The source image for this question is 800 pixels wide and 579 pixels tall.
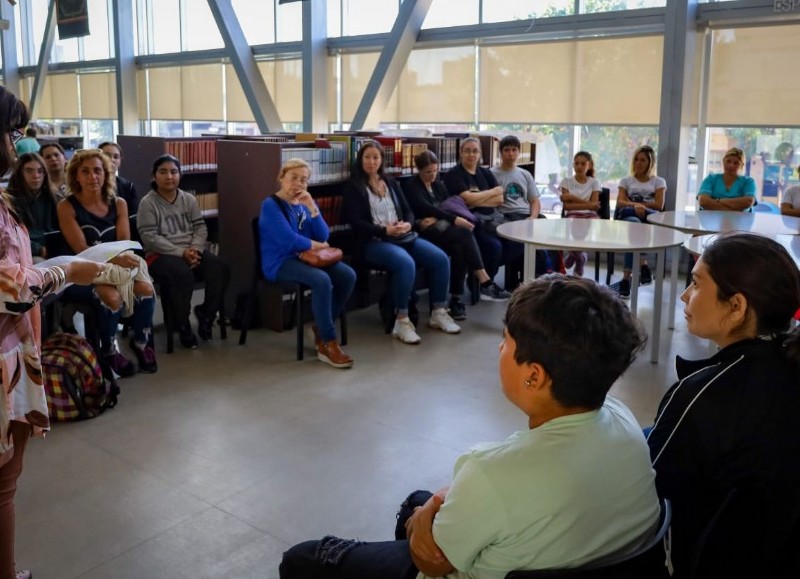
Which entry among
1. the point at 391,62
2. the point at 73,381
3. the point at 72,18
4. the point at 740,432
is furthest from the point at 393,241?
the point at 72,18

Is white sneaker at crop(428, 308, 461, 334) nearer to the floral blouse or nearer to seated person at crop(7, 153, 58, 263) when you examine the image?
seated person at crop(7, 153, 58, 263)

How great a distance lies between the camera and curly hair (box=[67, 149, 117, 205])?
4.26 metres

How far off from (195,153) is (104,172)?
156cm

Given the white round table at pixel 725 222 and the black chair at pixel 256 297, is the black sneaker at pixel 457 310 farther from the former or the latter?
the white round table at pixel 725 222

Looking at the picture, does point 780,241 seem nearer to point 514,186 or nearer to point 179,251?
point 514,186

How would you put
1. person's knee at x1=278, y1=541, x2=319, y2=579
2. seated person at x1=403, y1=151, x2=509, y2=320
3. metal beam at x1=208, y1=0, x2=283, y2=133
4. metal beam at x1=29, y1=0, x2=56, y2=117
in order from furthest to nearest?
metal beam at x1=29, y1=0, x2=56, y2=117
metal beam at x1=208, y1=0, x2=283, y2=133
seated person at x1=403, y1=151, x2=509, y2=320
person's knee at x1=278, y1=541, x2=319, y2=579

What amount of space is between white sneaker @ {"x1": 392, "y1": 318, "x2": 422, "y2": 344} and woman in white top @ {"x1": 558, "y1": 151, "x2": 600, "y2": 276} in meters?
2.28

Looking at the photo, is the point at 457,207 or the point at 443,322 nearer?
the point at 443,322

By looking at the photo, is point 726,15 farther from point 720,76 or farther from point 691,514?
point 691,514

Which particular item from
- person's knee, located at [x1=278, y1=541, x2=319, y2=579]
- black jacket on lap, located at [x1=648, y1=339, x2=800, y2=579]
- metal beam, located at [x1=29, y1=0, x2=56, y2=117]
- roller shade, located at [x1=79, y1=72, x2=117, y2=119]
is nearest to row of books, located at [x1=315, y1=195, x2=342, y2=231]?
person's knee, located at [x1=278, y1=541, x2=319, y2=579]

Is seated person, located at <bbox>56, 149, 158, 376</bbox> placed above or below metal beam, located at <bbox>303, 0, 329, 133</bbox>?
below

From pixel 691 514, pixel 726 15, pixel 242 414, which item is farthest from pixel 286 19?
pixel 691 514

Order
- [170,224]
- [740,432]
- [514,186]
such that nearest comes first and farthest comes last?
[740,432]
[170,224]
[514,186]

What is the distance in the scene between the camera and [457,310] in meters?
5.62
